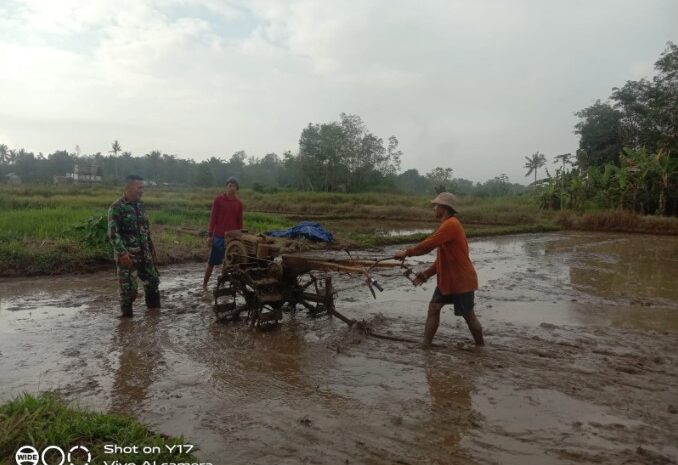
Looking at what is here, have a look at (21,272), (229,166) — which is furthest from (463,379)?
(229,166)

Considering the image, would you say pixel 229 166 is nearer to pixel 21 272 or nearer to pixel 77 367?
pixel 21 272

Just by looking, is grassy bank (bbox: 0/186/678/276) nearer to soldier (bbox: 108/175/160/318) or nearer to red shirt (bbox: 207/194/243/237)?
red shirt (bbox: 207/194/243/237)

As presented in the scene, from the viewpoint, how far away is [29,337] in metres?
5.21

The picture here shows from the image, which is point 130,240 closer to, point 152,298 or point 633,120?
point 152,298

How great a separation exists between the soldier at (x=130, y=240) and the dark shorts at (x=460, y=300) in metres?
3.65

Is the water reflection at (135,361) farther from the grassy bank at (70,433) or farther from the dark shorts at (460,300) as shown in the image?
the dark shorts at (460,300)

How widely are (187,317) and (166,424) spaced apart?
296 centimetres

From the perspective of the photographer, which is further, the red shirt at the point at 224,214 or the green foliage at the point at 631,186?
the green foliage at the point at 631,186

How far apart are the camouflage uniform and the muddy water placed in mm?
426

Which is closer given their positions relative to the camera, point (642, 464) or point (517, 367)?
point (642, 464)

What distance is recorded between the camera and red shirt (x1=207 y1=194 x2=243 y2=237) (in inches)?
285

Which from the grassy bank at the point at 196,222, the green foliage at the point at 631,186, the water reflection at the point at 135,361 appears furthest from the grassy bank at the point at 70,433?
the green foliage at the point at 631,186

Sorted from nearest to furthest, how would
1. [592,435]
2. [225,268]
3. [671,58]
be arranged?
[592,435], [225,268], [671,58]

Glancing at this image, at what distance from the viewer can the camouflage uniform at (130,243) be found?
5.82m
